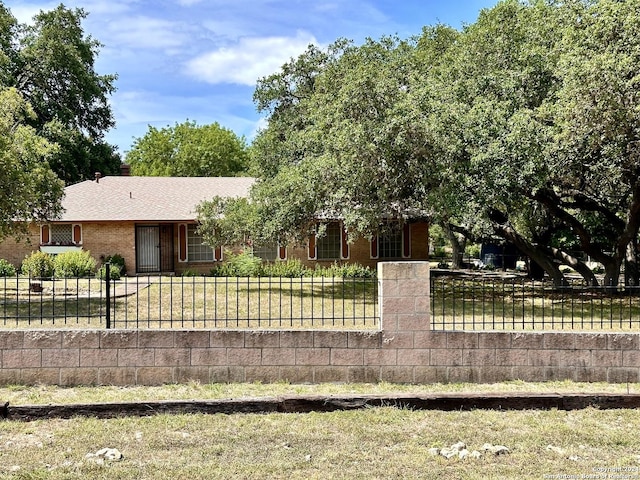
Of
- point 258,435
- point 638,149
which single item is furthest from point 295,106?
point 258,435

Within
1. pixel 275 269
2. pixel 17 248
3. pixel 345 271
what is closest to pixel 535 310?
pixel 345 271

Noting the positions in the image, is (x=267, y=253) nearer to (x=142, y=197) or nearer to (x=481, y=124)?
(x=142, y=197)

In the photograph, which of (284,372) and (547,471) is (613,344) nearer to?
(547,471)

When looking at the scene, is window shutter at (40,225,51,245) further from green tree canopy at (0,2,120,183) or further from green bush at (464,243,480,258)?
A: green bush at (464,243,480,258)

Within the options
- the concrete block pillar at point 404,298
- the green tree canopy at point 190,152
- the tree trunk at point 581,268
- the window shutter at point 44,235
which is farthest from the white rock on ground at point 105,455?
the green tree canopy at point 190,152

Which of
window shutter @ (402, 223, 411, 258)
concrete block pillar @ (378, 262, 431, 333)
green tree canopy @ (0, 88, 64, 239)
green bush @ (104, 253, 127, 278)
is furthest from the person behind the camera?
window shutter @ (402, 223, 411, 258)

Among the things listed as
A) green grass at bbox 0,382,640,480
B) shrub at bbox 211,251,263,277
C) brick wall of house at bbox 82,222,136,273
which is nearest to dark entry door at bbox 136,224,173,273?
brick wall of house at bbox 82,222,136,273

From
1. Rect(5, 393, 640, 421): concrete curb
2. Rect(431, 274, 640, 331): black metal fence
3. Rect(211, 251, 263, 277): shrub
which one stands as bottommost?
Rect(5, 393, 640, 421): concrete curb

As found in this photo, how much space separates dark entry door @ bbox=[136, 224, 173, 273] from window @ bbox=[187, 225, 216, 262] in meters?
0.79

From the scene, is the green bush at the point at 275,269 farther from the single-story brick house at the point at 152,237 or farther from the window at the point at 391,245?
the window at the point at 391,245

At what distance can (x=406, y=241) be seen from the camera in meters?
26.2

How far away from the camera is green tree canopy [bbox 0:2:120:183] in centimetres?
3344

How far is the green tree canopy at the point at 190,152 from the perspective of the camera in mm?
48688

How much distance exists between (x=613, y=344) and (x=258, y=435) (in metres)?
4.60
